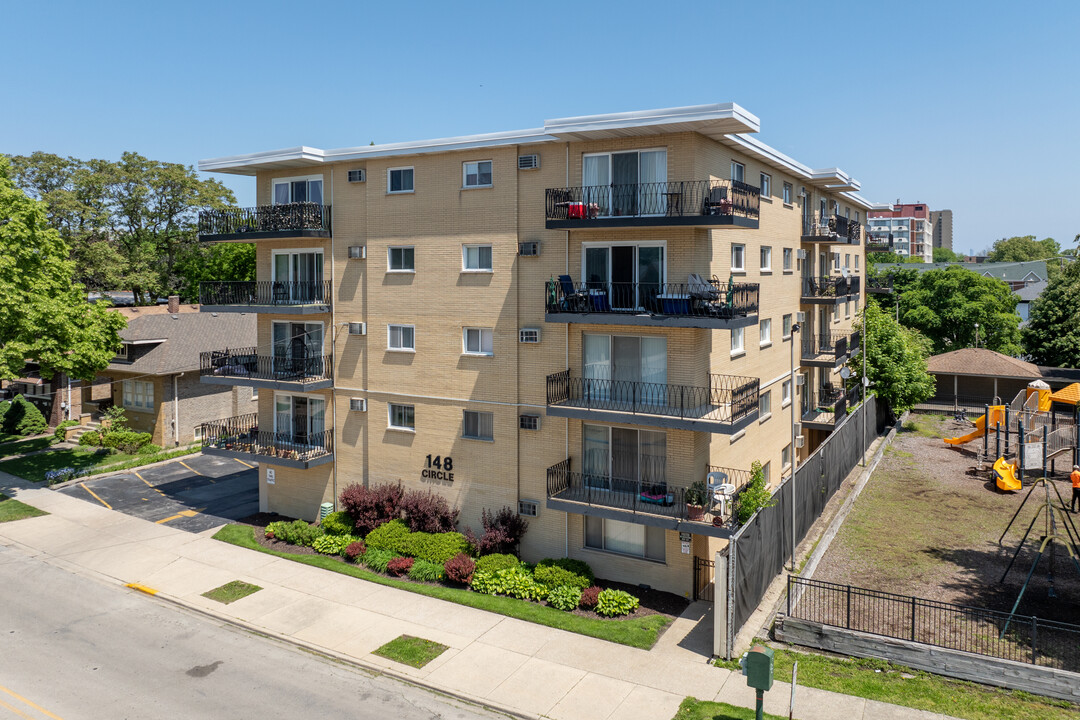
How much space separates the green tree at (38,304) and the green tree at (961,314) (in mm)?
52974

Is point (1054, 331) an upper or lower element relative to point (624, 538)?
upper

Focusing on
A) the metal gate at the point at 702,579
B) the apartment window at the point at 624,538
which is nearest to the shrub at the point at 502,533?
the apartment window at the point at 624,538

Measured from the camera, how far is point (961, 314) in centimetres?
5459

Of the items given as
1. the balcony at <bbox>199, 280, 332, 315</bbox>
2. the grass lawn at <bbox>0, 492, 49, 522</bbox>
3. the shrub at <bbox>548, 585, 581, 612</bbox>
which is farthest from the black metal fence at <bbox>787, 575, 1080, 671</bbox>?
the grass lawn at <bbox>0, 492, 49, 522</bbox>

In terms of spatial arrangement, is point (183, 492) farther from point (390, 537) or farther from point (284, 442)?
point (390, 537)

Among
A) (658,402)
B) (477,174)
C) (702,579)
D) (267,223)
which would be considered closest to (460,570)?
(702,579)

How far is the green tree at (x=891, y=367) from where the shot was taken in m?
37.9

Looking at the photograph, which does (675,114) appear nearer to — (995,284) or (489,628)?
(489,628)

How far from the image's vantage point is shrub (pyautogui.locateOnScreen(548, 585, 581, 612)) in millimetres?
19328

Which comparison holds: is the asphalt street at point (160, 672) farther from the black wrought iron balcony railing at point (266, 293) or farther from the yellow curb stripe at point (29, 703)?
the black wrought iron balcony railing at point (266, 293)

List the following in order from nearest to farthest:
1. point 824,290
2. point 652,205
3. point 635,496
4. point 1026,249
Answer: point 635,496, point 652,205, point 824,290, point 1026,249

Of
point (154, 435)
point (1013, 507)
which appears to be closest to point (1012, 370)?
point (1013, 507)

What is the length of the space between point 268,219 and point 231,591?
11880 millimetres

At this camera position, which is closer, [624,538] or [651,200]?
[651,200]
